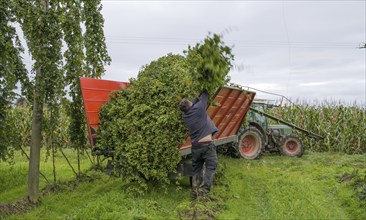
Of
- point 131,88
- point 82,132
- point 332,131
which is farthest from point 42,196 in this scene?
point 332,131

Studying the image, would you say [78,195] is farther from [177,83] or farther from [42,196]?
[177,83]

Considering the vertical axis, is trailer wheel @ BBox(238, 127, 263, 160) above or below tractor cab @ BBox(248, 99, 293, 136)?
below

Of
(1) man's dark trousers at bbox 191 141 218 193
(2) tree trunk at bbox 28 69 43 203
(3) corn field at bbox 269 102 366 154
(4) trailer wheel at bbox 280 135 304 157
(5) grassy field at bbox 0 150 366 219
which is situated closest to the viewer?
(5) grassy field at bbox 0 150 366 219

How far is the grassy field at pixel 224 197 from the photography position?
20.5ft

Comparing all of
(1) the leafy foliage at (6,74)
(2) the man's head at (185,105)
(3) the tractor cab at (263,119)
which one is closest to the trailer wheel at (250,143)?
(3) the tractor cab at (263,119)

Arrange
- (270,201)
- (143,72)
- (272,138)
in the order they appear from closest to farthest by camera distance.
A: (270,201)
(143,72)
(272,138)

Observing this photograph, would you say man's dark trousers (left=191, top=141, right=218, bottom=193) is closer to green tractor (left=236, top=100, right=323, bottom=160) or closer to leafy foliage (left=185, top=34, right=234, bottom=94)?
leafy foliage (left=185, top=34, right=234, bottom=94)

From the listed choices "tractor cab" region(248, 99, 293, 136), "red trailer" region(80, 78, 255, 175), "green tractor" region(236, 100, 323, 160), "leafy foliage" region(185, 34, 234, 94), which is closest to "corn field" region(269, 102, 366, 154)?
"green tractor" region(236, 100, 323, 160)

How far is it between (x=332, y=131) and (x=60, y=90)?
11593 millimetres

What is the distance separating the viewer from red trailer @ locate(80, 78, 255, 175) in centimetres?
769

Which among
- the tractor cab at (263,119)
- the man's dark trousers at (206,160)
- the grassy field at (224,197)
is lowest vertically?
the grassy field at (224,197)

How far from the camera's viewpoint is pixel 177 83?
7746mm

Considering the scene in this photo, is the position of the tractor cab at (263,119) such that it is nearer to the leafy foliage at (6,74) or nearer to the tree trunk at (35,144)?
the tree trunk at (35,144)

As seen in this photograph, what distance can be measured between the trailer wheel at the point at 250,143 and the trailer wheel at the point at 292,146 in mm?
1293
